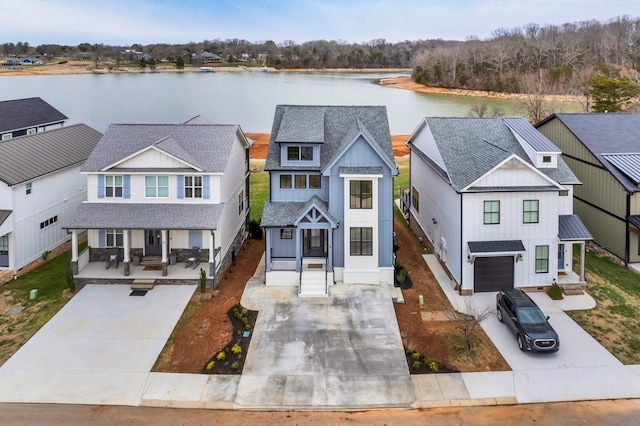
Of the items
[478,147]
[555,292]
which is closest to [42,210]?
[478,147]

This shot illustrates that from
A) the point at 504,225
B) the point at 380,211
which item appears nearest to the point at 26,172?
the point at 380,211

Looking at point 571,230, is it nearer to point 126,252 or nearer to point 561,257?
point 561,257

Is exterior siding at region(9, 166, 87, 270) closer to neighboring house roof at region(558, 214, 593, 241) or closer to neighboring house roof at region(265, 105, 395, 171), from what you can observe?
neighboring house roof at region(265, 105, 395, 171)

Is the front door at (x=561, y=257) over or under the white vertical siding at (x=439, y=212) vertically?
under

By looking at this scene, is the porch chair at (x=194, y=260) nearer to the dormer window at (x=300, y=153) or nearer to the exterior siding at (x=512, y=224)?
the dormer window at (x=300, y=153)

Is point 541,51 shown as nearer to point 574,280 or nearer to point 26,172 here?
point 574,280

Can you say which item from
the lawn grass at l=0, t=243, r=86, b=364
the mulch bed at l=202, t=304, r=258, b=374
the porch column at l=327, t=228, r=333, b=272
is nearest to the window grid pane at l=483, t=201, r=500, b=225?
the porch column at l=327, t=228, r=333, b=272

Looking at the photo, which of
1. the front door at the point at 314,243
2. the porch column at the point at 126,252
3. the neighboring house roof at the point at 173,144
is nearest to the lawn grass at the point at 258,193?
the neighboring house roof at the point at 173,144
